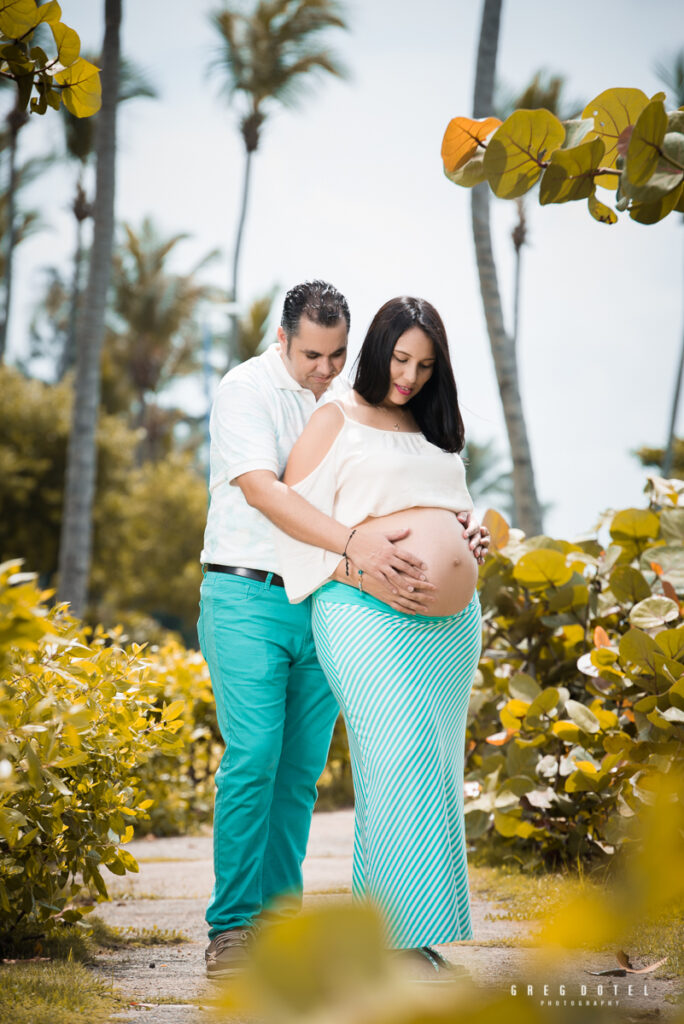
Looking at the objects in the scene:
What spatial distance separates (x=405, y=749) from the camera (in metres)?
2.57

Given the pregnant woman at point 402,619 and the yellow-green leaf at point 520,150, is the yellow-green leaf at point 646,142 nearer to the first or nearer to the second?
the yellow-green leaf at point 520,150

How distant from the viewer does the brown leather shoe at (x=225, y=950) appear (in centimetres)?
260

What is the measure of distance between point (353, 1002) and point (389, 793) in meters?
2.16

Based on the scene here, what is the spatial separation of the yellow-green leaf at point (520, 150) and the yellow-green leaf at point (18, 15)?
1016 millimetres

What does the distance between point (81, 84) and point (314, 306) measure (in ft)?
3.30

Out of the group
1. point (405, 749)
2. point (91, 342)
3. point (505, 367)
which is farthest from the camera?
point (91, 342)

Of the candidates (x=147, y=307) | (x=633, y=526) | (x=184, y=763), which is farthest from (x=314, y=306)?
(x=147, y=307)

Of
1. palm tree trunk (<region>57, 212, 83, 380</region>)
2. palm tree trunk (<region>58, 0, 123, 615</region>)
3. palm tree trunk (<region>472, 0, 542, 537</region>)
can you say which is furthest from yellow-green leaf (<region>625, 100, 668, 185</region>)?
palm tree trunk (<region>57, 212, 83, 380</region>)

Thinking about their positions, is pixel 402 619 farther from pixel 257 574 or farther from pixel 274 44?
pixel 274 44

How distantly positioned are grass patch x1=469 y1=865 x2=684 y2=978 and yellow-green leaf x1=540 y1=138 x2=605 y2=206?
1.77 m

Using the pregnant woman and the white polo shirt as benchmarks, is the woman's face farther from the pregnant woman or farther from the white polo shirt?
the white polo shirt

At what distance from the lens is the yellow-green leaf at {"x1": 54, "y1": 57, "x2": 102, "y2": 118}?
2.23 m

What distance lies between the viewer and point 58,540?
19047 mm

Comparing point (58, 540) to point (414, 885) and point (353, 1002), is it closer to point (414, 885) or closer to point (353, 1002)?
point (414, 885)
